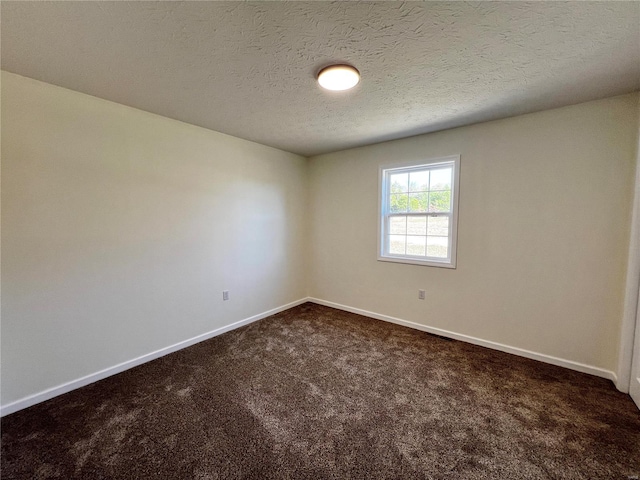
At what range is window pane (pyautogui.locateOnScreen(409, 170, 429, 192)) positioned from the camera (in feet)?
10.4

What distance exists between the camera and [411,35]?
142 centimetres

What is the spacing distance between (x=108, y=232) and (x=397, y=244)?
10.3 feet

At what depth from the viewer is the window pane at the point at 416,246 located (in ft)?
10.5

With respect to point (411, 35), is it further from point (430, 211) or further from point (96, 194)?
point (96, 194)

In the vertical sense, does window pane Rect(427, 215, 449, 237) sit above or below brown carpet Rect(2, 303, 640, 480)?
above

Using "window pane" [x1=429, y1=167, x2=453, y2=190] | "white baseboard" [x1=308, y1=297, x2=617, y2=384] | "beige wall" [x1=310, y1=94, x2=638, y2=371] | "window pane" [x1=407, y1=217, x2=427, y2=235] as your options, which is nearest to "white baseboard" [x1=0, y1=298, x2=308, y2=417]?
"white baseboard" [x1=308, y1=297, x2=617, y2=384]

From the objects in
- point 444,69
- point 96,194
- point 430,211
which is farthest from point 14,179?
point 430,211

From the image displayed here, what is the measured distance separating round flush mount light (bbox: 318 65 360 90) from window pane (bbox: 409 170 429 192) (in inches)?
67.4

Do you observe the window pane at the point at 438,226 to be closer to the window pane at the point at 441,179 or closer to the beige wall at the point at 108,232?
the window pane at the point at 441,179

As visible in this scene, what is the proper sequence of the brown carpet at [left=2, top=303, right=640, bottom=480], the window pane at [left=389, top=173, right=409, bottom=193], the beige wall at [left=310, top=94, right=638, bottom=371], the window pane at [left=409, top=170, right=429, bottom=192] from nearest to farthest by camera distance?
1. the brown carpet at [left=2, top=303, right=640, bottom=480]
2. the beige wall at [left=310, top=94, right=638, bottom=371]
3. the window pane at [left=409, top=170, right=429, bottom=192]
4. the window pane at [left=389, top=173, right=409, bottom=193]

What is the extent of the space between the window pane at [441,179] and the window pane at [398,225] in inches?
20.8

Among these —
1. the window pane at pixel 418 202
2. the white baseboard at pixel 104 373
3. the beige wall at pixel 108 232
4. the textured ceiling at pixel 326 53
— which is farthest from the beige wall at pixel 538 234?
the white baseboard at pixel 104 373

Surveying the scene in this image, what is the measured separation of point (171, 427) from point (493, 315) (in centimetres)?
304

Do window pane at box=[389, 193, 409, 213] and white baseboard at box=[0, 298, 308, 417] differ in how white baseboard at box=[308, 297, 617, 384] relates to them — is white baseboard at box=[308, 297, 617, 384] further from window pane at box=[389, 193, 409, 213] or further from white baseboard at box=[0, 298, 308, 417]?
white baseboard at box=[0, 298, 308, 417]
